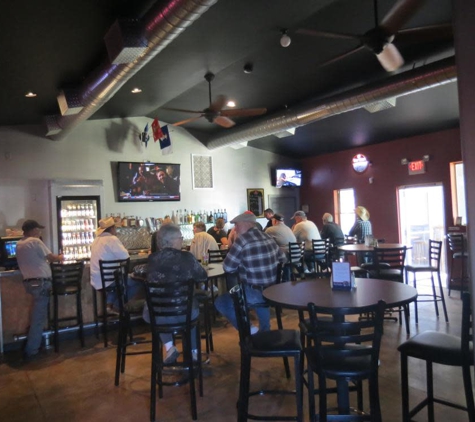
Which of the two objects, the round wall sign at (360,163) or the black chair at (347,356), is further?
the round wall sign at (360,163)

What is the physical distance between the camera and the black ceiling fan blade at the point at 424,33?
13.2ft

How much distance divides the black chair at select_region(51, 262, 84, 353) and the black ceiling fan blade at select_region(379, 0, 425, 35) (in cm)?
425

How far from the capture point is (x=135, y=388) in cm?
369

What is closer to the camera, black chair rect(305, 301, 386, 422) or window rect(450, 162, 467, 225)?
black chair rect(305, 301, 386, 422)

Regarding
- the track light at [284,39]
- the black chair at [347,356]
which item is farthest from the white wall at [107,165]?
the black chair at [347,356]

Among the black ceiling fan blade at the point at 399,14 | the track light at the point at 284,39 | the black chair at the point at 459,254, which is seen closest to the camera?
the black ceiling fan blade at the point at 399,14

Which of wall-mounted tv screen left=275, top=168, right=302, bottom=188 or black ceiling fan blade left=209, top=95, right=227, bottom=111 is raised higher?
black ceiling fan blade left=209, top=95, right=227, bottom=111

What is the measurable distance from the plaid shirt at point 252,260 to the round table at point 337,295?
553 mm

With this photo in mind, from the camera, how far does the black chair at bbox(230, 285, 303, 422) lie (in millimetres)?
2691

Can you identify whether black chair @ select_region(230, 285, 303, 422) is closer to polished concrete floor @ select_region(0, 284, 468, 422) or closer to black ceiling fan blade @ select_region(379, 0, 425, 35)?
Result: polished concrete floor @ select_region(0, 284, 468, 422)

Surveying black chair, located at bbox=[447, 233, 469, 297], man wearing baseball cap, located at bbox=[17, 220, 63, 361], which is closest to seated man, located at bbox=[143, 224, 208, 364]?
man wearing baseball cap, located at bbox=[17, 220, 63, 361]

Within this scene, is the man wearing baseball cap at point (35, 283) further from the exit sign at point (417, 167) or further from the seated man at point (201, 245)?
the exit sign at point (417, 167)

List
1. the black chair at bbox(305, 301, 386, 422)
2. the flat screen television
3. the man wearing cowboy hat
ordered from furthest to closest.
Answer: the flat screen television < the man wearing cowboy hat < the black chair at bbox(305, 301, 386, 422)

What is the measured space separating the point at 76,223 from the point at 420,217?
7.13 metres
